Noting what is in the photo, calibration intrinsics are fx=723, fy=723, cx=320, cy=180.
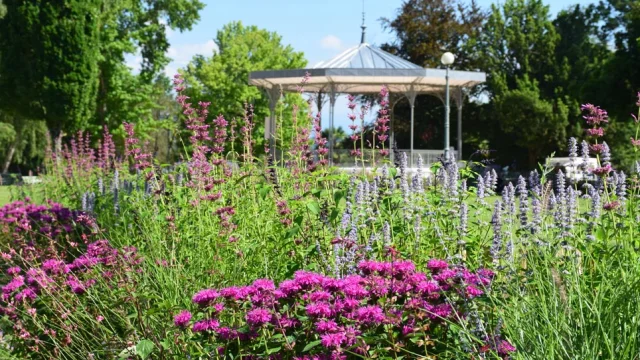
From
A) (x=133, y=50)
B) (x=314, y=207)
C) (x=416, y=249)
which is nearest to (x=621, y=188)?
(x=416, y=249)

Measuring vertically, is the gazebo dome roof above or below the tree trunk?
above

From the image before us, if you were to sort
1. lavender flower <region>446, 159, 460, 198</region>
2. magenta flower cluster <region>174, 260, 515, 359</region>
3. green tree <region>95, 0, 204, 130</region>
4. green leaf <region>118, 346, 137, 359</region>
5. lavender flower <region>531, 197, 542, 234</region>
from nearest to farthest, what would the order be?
magenta flower cluster <region>174, 260, 515, 359</region>
green leaf <region>118, 346, 137, 359</region>
lavender flower <region>531, 197, 542, 234</region>
lavender flower <region>446, 159, 460, 198</region>
green tree <region>95, 0, 204, 130</region>

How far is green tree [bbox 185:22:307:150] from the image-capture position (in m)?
32.7

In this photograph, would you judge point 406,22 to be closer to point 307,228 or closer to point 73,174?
point 73,174

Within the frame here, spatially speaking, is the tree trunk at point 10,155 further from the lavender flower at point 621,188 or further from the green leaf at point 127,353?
the lavender flower at point 621,188

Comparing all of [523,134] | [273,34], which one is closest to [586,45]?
[523,134]

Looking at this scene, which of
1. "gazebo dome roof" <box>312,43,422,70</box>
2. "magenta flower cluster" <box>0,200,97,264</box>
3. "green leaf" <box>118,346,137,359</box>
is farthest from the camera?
"gazebo dome roof" <box>312,43,422,70</box>

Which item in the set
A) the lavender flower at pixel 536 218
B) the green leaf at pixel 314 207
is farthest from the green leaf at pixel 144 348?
the lavender flower at pixel 536 218

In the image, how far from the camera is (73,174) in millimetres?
9195

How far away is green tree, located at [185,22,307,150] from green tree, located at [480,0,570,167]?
8.53 metres

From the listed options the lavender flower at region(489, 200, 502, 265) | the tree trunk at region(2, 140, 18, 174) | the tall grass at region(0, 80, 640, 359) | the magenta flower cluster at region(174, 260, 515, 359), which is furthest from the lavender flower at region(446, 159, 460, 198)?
the tree trunk at region(2, 140, 18, 174)

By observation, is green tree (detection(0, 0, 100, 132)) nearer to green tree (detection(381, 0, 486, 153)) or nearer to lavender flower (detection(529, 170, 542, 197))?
green tree (detection(381, 0, 486, 153))

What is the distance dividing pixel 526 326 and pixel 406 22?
1217 inches

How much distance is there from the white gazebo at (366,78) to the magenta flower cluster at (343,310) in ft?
48.6
